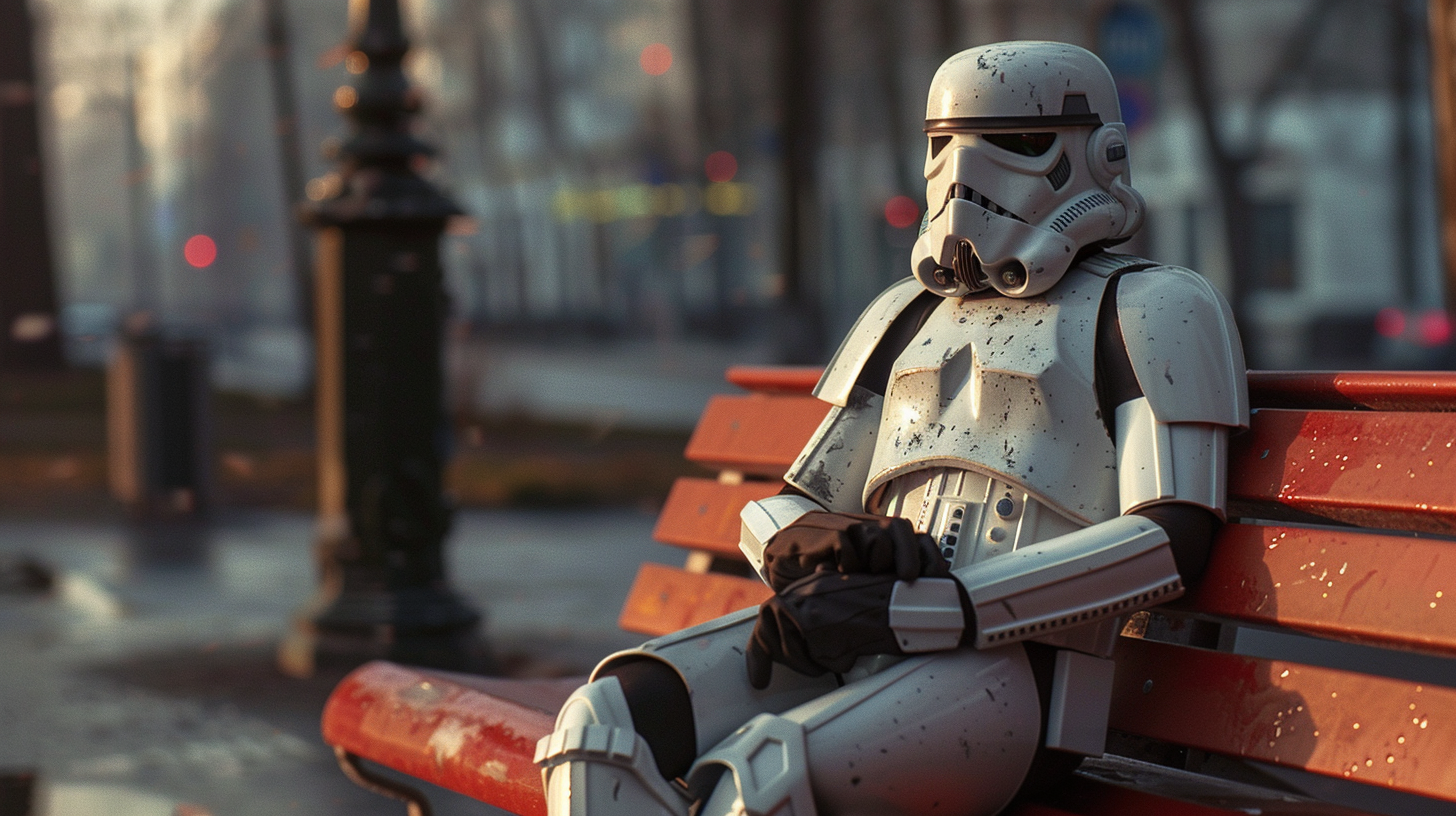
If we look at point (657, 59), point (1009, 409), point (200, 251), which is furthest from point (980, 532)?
point (200, 251)

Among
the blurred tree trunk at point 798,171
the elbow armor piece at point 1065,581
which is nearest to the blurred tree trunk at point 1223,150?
the blurred tree trunk at point 798,171

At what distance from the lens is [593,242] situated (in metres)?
53.4

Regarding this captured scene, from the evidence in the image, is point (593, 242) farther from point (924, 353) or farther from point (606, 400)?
point (924, 353)

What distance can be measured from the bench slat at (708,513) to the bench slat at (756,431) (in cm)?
5

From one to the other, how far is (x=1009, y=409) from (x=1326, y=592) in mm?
529

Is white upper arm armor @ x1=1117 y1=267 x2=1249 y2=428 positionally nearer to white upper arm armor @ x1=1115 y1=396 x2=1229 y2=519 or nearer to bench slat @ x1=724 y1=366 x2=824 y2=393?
white upper arm armor @ x1=1115 y1=396 x2=1229 y2=519

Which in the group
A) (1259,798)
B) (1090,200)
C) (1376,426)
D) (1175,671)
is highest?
(1090,200)

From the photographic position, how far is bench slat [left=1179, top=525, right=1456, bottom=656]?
2459 mm

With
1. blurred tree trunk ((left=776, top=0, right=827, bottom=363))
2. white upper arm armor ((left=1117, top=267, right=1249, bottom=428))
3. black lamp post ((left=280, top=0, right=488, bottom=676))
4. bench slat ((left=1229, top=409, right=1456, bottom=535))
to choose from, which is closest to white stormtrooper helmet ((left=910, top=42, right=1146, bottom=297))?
white upper arm armor ((left=1117, top=267, right=1249, bottom=428))

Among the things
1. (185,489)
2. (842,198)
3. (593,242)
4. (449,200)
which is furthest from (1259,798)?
(593,242)

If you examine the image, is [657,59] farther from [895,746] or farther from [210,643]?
[895,746]

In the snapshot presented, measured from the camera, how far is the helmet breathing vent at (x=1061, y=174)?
2.78 meters

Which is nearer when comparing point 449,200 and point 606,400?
point 449,200

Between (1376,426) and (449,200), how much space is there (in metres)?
4.46
